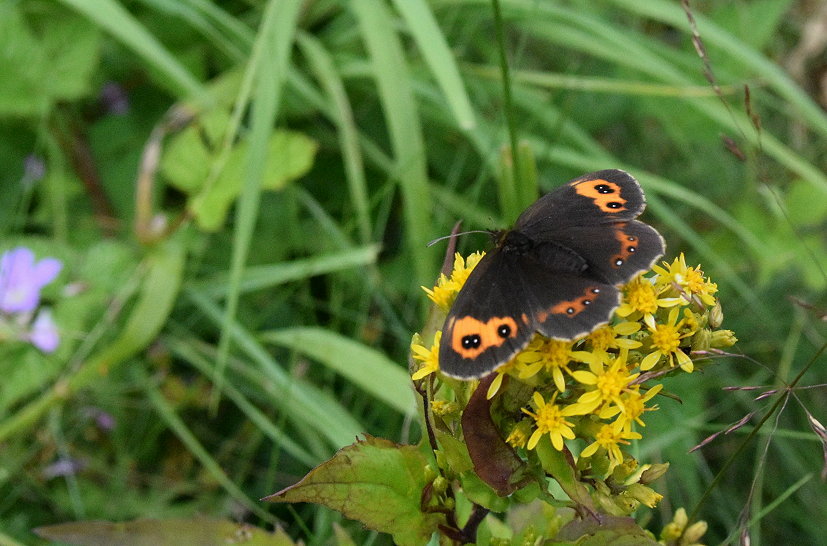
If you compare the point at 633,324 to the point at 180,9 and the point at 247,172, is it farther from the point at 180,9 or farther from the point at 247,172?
the point at 180,9

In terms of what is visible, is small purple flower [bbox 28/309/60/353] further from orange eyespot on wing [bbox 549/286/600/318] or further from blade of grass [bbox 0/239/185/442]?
orange eyespot on wing [bbox 549/286/600/318]

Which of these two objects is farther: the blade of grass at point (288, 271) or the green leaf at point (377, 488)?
the blade of grass at point (288, 271)

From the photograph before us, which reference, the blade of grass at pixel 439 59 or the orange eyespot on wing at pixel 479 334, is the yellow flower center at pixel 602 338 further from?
the blade of grass at pixel 439 59

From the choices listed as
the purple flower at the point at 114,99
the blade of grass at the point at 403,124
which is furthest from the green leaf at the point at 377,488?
the purple flower at the point at 114,99

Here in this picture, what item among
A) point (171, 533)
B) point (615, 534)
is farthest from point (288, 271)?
point (615, 534)

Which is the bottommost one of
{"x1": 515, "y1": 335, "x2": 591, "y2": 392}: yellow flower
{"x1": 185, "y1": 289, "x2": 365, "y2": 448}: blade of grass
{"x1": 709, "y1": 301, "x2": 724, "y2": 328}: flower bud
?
{"x1": 185, "y1": 289, "x2": 365, "y2": 448}: blade of grass

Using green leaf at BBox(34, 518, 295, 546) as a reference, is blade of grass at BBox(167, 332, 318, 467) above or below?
below

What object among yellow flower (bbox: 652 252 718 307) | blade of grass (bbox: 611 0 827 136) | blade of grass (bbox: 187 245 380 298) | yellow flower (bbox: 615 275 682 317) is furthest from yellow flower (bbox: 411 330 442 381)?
blade of grass (bbox: 611 0 827 136)
